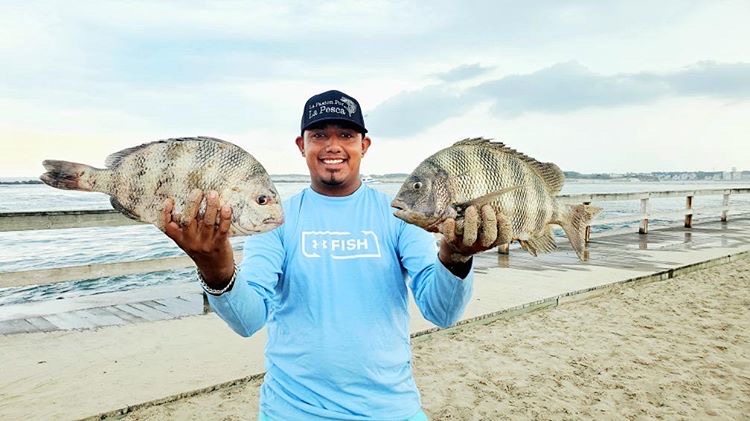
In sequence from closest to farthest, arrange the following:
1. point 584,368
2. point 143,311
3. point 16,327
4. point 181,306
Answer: point 584,368
point 16,327
point 143,311
point 181,306

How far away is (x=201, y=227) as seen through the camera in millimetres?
1773

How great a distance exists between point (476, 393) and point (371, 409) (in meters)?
2.52

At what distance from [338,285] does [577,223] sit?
112cm

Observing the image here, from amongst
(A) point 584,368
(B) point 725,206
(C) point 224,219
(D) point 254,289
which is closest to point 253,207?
(C) point 224,219

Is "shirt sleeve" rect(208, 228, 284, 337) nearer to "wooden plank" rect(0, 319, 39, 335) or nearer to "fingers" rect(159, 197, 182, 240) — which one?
"fingers" rect(159, 197, 182, 240)

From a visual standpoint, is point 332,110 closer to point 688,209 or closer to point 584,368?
point 584,368

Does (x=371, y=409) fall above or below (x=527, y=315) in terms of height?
above

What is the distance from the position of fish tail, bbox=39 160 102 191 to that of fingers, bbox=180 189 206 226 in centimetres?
36

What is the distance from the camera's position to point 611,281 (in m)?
7.95

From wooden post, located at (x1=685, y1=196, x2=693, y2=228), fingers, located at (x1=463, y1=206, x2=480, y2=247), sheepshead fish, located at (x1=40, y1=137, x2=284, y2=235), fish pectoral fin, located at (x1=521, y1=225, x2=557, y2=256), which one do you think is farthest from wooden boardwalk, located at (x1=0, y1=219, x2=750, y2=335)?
fingers, located at (x1=463, y1=206, x2=480, y2=247)

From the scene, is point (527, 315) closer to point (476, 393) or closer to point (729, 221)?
point (476, 393)

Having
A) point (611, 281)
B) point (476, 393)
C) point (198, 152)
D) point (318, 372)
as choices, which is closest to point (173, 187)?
point (198, 152)

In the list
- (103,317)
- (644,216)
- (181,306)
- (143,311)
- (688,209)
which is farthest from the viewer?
(688,209)

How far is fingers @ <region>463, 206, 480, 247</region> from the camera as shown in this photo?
1830mm
